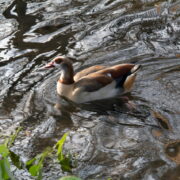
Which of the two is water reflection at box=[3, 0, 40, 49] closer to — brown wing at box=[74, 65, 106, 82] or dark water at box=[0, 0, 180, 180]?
dark water at box=[0, 0, 180, 180]

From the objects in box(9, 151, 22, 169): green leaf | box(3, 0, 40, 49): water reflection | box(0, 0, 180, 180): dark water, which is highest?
box(3, 0, 40, 49): water reflection

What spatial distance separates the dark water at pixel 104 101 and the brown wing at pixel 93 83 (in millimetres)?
281

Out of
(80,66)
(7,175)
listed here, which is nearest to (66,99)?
(80,66)

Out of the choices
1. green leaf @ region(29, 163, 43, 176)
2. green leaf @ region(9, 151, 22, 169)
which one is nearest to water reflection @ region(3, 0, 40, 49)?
green leaf @ region(9, 151, 22, 169)

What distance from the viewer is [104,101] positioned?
27.7ft

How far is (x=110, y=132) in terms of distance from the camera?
23.4ft

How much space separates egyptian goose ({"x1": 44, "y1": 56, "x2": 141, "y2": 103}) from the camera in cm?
834

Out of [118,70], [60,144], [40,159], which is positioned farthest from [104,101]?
[60,144]

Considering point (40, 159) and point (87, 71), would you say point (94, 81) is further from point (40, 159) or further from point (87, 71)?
point (40, 159)

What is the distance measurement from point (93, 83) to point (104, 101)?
0.37m

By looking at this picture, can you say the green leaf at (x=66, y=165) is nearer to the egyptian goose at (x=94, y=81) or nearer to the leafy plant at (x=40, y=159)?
Answer: the leafy plant at (x=40, y=159)

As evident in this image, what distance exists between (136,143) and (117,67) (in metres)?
2.15

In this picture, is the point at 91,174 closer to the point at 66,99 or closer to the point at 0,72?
the point at 66,99

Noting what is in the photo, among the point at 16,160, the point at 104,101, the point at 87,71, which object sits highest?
the point at 16,160
